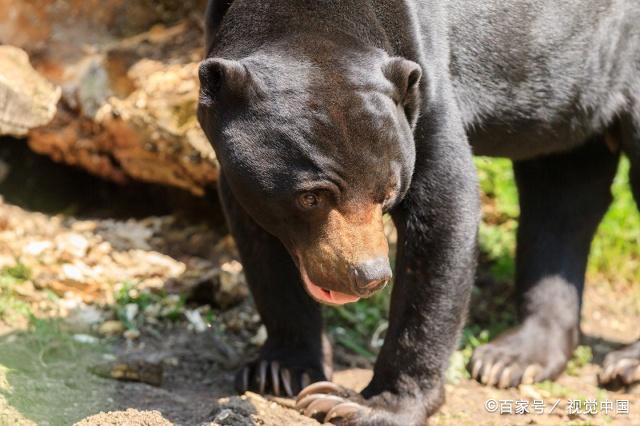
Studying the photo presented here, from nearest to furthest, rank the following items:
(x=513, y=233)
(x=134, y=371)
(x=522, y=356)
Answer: (x=134, y=371), (x=522, y=356), (x=513, y=233)

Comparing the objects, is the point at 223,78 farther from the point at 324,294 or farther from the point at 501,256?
the point at 501,256

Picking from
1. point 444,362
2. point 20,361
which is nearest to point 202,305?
point 20,361

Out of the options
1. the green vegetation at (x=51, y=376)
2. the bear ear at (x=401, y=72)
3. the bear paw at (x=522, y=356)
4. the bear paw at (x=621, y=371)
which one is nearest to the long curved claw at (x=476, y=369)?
the bear paw at (x=522, y=356)

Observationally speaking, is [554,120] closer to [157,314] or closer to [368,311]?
[368,311]

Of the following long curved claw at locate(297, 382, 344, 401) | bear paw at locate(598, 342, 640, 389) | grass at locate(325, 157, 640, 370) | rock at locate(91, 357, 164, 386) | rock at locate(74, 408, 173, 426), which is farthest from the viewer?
grass at locate(325, 157, 640, 370)

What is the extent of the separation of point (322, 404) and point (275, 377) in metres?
0.54

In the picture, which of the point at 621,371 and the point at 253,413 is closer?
the point at 253,413

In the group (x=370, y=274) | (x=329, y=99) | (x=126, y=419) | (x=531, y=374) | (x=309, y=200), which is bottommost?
(x=531, y=374)

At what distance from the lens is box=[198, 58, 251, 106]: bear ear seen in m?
4.13

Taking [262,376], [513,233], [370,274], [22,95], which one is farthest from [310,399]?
[513,233]

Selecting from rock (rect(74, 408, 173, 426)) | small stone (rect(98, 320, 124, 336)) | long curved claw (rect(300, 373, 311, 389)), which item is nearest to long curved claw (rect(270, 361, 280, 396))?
long curved claw (rect(300, 373, 311, 389))

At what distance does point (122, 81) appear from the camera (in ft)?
22.8

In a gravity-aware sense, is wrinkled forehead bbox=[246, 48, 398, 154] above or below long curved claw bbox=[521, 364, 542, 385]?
above

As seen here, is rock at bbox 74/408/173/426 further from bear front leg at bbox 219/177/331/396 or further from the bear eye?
bear front leg at bbox 219/177/331/396
